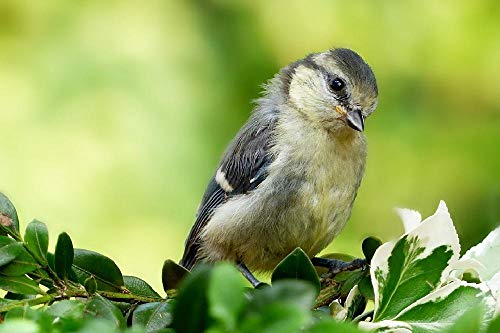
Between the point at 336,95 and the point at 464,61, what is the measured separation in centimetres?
62

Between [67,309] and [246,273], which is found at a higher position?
[67,309]

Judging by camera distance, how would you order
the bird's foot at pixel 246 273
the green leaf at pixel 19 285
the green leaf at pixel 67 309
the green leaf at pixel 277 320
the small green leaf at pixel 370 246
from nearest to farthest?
the green leaf at pixel 277 320
the green leaf at pixel 67 309
the green leaf at pixel 19 285
the small green leaf at pixel 370 246
the bird's foot at pixel 246 273

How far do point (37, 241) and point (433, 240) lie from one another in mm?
302

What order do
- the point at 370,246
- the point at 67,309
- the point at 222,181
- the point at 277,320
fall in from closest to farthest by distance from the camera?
1. the point at 277,320
2. the point at 67,309
3. the point at 370,246
4. the point at 222,181

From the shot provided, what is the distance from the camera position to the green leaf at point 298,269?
60cm

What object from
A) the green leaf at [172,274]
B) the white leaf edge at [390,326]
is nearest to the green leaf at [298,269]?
the white leaf edge at [390,326]

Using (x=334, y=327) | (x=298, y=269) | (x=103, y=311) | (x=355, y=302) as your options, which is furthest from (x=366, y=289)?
(x=334, y=327)

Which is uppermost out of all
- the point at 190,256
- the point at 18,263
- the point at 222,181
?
the point at 18,263

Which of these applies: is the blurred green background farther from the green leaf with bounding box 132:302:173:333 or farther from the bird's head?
the green leaf with bounding box 132:302:173:333

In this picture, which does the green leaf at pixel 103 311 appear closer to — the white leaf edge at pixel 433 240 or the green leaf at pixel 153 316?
the green leaf at pixel 153 316

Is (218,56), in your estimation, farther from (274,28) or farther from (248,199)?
(248,199)

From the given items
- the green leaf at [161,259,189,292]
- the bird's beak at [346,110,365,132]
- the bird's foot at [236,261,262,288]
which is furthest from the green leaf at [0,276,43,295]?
the bird's beak at [346,110,365,132]

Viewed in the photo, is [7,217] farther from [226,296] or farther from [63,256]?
[226,296]

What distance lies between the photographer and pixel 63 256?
2.17 ft
